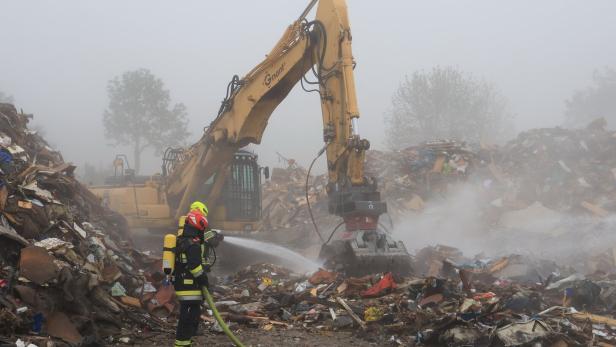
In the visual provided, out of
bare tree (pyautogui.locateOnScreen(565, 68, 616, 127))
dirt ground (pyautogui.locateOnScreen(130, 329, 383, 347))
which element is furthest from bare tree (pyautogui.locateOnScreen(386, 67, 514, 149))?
dirt ground (pyautogui.locateOnScreen(130, 329, 383, 347))

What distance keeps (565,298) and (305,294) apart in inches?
135

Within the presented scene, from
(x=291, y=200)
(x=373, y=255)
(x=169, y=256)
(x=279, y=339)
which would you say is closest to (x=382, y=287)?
(x=373, y=255)

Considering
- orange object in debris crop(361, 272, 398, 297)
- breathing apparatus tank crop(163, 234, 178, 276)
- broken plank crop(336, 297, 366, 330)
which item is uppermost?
breathing apparatus tank crop(163, 234, 178, 276)

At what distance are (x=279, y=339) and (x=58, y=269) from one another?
255 centimetres

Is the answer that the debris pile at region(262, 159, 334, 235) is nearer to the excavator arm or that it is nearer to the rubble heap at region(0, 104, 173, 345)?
the excavator arm

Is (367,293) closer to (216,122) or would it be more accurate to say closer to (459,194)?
(216,122)

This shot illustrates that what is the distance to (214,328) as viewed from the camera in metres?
6.38

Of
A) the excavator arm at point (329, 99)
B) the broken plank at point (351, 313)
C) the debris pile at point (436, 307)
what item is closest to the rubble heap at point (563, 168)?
the debris pile at point (436, 307)

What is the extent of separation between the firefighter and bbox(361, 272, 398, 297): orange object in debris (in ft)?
8.27

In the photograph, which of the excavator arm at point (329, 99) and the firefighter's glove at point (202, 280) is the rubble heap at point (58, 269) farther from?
the excavator arm at point (329, 99)

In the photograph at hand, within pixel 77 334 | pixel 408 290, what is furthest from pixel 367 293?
pixel 77 334

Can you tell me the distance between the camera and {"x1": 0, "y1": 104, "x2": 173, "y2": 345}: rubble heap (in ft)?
17.3

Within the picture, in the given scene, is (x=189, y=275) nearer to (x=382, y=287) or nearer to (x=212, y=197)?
(x=382, y=287)

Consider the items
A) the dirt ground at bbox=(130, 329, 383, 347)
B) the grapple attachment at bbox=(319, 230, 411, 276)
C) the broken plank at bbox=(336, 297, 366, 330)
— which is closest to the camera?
the dirt ground at bbox=(130, 329, 383, 347)
